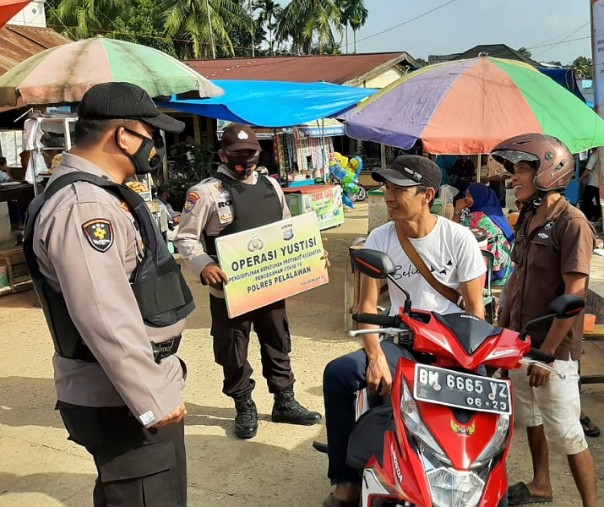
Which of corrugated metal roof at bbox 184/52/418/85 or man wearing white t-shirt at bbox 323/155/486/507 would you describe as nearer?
man wearing white t-shirt at bbox 323/155/486/507

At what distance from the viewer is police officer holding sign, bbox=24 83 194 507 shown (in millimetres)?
1880

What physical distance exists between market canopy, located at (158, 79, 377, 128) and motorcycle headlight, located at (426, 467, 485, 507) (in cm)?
673

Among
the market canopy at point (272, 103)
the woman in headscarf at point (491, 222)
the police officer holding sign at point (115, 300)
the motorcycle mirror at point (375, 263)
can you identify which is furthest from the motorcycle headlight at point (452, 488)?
the market canopy at point (272, 103)

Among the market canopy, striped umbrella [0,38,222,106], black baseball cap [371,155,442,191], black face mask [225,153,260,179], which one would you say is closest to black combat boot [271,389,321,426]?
black face mask [225,153,260,179]

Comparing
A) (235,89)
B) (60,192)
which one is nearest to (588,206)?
(235,89)

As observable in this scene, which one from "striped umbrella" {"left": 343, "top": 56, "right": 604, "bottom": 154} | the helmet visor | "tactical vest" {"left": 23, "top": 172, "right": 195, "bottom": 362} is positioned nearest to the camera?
"tactical vest" {"left": 23, "top": 172, "right": 195, "bottom": 362}

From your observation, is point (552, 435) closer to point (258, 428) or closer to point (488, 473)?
point (488, 473)

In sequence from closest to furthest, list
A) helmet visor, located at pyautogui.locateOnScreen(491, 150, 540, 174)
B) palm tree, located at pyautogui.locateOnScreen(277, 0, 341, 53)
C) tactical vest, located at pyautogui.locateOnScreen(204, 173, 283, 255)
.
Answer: helmet visor, located at pyautogui.locateOnScreen(491, 150, 540, 174) < tactical vest, located at pyautogui.locateOnScreen(204, 173, 283, 255) < palm tree, located at pyautogui.locateOnScreen(277, 0, 341, 53)

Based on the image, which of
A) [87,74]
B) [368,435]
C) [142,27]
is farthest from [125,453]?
[142,27]

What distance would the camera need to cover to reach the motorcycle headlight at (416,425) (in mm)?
1903

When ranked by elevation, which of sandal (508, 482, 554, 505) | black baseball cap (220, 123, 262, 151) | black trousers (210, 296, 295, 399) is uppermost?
black baseball cap (220, 123, 262, 151)

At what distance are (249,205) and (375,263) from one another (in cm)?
186

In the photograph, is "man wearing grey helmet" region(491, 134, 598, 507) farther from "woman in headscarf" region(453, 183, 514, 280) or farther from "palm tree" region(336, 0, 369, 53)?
"palm tree" region(336, 0, 369, 53)

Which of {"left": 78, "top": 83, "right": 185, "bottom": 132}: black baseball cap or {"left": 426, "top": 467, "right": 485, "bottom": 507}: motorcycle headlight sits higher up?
{"left": 78, "top": 83, "right": 185, "bottom": 132}: black baseball cap
